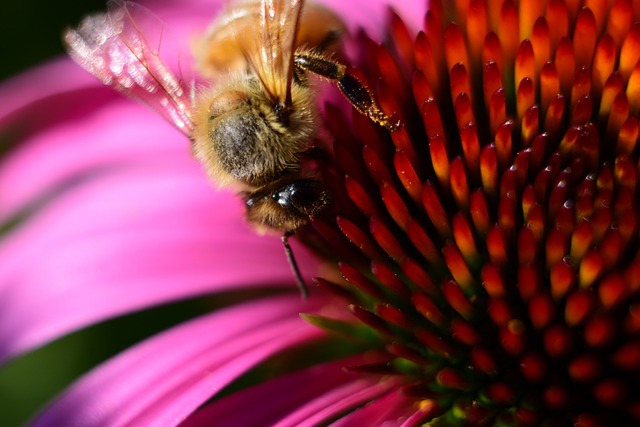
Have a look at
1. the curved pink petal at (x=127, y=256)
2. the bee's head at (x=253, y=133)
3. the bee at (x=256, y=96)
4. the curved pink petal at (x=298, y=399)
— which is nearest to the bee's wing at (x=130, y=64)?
the bee at (x=256, y=96)

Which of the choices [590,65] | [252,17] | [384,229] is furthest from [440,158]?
[252,17]

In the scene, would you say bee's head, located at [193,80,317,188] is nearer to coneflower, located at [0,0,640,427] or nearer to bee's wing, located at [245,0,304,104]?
bee's wing, located at [245,0,304,104]

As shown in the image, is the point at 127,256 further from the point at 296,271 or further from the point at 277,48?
the point at 277,48

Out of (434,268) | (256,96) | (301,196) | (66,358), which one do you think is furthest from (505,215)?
(66,358)

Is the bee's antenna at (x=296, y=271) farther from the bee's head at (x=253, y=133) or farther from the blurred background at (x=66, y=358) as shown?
the blurred background at (x=66, y=358)

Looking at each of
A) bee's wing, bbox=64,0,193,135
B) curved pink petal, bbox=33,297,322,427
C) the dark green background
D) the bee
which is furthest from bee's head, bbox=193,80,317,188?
the dark green background

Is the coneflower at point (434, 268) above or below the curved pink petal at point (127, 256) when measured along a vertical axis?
below
